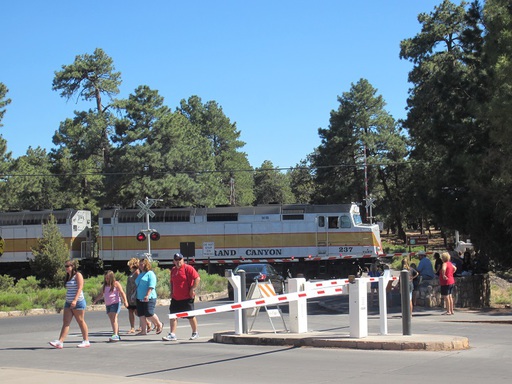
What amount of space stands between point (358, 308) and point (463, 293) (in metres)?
11.5

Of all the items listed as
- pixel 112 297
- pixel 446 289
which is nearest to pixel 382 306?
pixel 112 297

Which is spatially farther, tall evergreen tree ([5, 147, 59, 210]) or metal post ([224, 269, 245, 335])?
tall evergreen tree ([5, 147, 59, 210])

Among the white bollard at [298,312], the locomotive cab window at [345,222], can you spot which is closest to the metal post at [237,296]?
the white bollard at [298,312]

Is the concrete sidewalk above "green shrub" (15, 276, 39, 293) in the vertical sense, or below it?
below

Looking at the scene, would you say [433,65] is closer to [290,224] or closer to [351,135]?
[290,224]

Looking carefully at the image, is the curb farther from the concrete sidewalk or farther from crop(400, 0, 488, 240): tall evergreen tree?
crop(400, 0, 488, 240): tall evergreen tree

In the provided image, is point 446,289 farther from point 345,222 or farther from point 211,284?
point 345,222

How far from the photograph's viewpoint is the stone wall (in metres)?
21.2

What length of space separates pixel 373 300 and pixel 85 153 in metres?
42.5

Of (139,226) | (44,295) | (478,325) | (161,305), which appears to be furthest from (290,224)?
(478,325)

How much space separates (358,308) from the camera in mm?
12102

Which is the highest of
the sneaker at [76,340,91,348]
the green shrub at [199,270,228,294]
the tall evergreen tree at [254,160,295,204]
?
the tall evergreen tree at [254,160,295,204]

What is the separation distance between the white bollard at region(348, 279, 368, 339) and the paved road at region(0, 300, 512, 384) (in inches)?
29.1

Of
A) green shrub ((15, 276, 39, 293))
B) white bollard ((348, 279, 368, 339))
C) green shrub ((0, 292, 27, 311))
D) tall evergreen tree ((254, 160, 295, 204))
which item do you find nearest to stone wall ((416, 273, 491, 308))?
white bollard ((348, 279, 368, 339))
